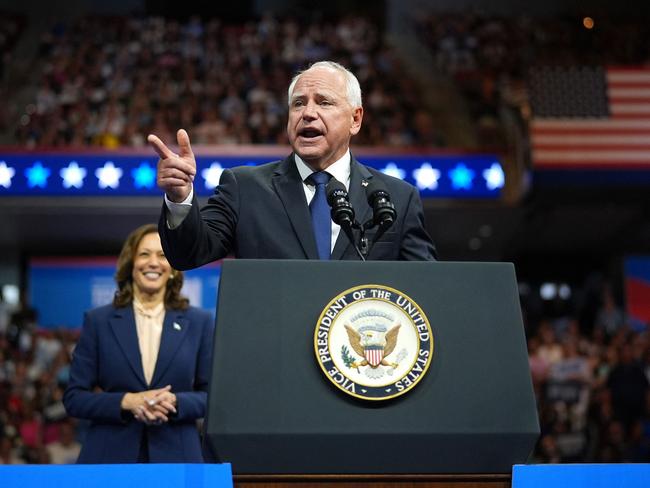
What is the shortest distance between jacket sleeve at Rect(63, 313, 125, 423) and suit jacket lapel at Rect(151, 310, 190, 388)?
0.13 metres

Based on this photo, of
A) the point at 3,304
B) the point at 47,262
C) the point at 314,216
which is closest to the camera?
the point at 314,216

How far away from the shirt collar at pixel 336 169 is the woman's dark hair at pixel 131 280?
100 cm

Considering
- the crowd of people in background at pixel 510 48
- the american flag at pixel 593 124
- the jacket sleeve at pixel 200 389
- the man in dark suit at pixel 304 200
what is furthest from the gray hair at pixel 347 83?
the crowd of people in background at pixel 510 48

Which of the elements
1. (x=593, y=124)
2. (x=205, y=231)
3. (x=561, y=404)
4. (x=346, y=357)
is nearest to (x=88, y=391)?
(x=205, y=231)

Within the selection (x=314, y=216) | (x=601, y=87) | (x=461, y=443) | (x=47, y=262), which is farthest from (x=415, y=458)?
(x=47, y=262)

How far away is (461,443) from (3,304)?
1232 cm

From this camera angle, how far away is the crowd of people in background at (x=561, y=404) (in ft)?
24.1

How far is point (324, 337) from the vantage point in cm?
148

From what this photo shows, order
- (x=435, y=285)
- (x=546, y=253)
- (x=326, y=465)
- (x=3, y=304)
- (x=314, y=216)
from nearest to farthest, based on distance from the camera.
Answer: (x=326, y=465), (x=435, y=285), (x=314, y=216), (x=3, y=304), (x=546, y=253)

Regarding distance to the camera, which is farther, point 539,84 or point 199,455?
point 539,84

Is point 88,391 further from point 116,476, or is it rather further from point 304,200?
point 116,476

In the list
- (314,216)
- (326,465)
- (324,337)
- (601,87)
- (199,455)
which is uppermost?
(601,87)

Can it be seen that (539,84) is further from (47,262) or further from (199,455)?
(199,455)

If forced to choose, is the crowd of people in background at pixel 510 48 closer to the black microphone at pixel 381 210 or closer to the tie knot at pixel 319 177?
the tie knot at pixel 319 177
